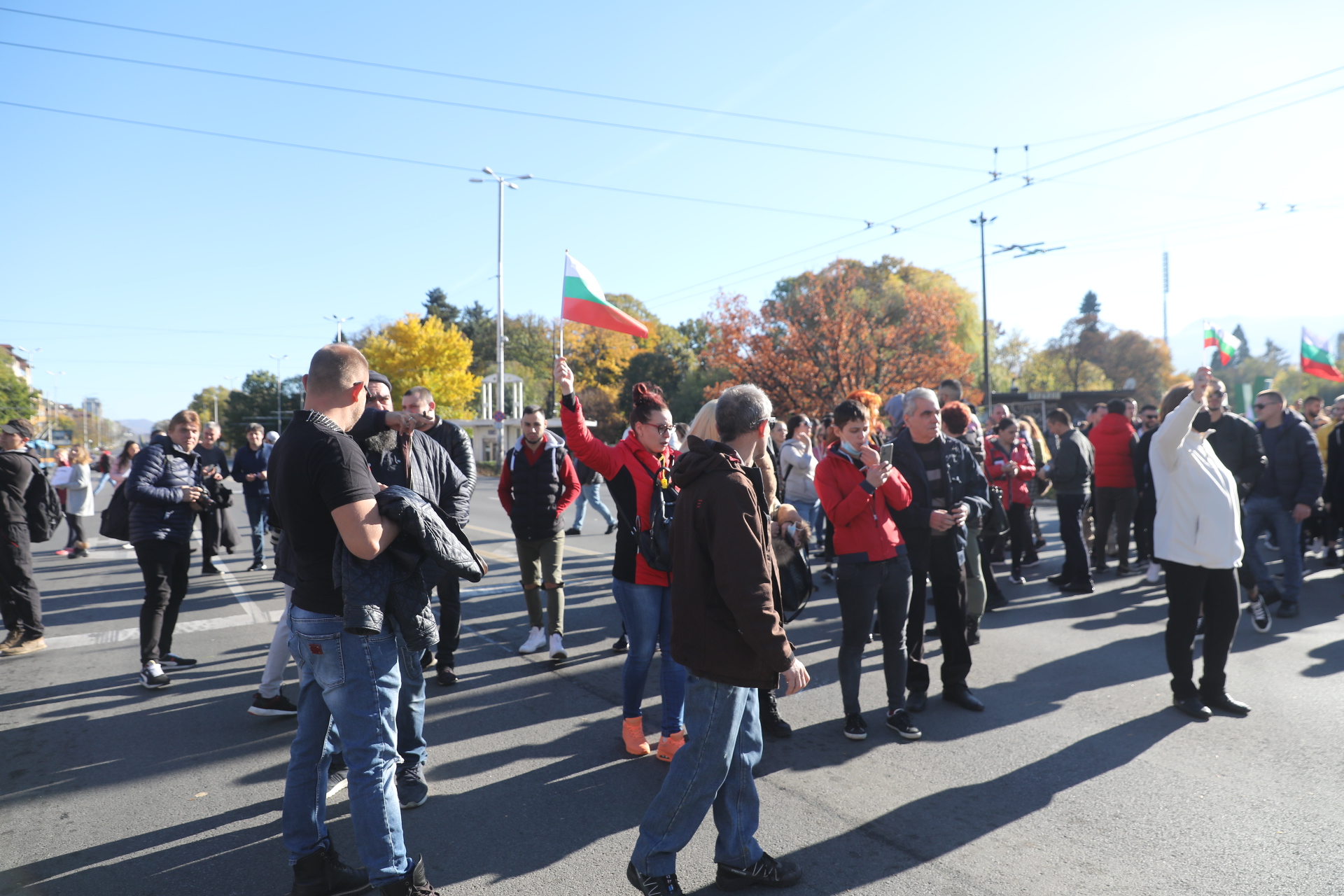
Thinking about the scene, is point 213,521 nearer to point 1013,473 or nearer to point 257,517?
point 257,517

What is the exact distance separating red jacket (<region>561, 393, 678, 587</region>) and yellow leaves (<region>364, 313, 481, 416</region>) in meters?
48.4

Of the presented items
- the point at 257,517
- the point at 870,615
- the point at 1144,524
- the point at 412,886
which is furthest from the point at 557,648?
the point at 257,517

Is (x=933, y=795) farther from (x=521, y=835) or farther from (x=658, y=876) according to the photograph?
(x=521, y=835)

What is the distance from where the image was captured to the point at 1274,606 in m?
7.33

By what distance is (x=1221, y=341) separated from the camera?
8.81 meters

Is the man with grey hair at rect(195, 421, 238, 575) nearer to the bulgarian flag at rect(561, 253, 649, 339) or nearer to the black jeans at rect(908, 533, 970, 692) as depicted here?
the bulgarian flag at rect(561, 253, 649, 339)

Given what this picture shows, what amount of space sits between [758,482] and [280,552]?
202cm

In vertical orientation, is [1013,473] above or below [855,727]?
above

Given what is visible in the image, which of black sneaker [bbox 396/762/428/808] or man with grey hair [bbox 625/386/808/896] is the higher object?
man with grey hair [bbox 625/386/808/896]

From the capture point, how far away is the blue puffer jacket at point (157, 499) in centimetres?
558

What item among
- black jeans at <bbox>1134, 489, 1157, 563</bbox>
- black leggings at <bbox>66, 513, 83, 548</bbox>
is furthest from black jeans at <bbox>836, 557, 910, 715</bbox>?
black leggings at <bbox>66, 513, 83, 548</bbox>

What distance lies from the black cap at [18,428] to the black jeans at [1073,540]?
32.2 ft

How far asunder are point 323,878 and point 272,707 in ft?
7.85

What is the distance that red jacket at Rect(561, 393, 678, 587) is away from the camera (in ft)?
13.8
